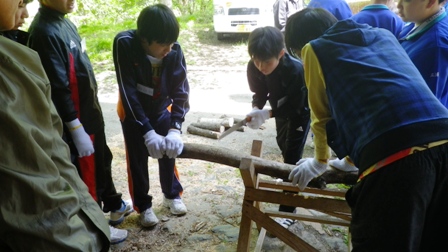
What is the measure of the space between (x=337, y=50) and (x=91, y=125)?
1.93 metres

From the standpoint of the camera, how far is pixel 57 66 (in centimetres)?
232

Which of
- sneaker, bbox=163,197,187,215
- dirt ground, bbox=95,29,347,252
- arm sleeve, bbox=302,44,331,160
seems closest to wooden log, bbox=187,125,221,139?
dirt ground, bbox=95,29,347,252

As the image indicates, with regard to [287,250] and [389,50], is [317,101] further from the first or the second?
[287,250]

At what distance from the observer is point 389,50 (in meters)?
1.61

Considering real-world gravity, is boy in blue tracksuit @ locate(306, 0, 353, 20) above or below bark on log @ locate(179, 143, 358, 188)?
above

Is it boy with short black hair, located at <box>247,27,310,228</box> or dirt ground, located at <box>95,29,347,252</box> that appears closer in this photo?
boy with short black hair, located at <box>247,27,310,228</box>

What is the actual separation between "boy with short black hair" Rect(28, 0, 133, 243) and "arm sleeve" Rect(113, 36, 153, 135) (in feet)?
0.79

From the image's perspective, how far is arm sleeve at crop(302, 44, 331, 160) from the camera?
5.57 ft

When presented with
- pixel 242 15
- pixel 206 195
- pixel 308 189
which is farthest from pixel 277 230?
pixel 242 15

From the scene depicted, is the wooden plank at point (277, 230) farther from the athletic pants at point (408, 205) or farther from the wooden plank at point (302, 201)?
the athletic pants at point (408, 205)

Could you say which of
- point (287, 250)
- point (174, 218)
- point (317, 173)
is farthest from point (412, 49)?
point (174, 218)

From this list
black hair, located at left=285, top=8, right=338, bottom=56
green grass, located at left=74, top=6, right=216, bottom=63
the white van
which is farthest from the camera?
green grass, located at left=74, top=6, right=216, bottom=63

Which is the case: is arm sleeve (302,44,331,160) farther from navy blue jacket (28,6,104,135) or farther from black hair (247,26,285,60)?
navy blue jacket (28,6,104,135)

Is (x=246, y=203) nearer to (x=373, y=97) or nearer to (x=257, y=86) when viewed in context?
(x=373, y=97)
